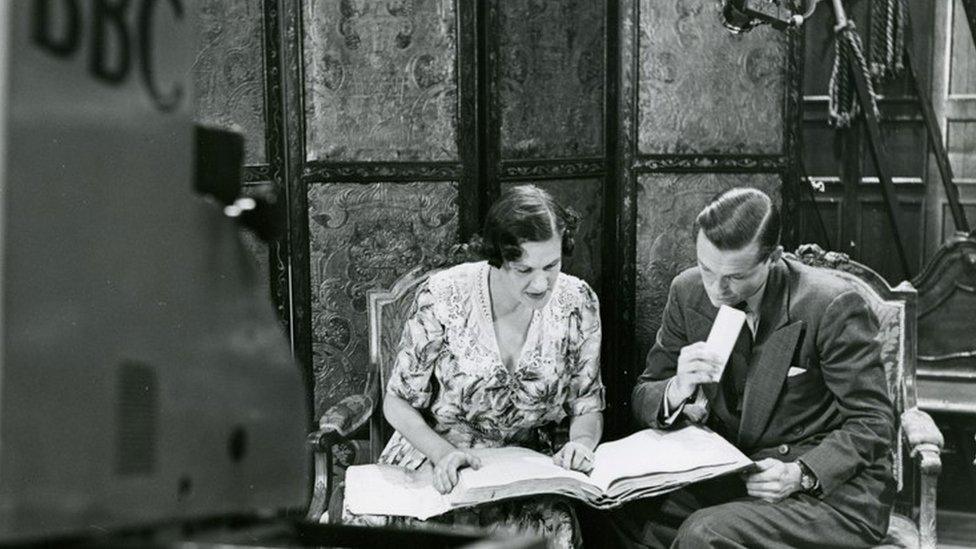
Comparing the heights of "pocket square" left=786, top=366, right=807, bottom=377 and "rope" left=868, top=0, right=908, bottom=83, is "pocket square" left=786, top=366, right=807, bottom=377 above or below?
below

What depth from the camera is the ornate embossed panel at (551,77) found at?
12.6ft

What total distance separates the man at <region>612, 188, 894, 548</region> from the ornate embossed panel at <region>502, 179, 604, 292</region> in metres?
0.85

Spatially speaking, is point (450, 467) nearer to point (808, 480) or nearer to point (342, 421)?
point (342, 421)

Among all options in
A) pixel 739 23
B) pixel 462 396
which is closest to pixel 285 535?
pixel 462 396

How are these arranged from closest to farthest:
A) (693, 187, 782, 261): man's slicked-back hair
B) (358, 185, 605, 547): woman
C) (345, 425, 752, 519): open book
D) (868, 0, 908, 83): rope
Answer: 1. (345, 425, 752, 519): open book
2. (693, 187, 782, 261): man's slicked-back hair
3. (358, 185, 605, 547): woman
4. (868, 0, 908, 83): rope

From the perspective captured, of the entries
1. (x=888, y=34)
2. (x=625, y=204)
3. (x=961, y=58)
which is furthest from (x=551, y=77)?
(x=961, y=58)

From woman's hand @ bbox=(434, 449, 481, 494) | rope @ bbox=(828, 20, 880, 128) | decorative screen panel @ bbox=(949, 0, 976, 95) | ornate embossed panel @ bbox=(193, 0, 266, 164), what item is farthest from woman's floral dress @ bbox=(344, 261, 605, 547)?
decorative screen panel @ bbox=(949, 0, 976, 95)

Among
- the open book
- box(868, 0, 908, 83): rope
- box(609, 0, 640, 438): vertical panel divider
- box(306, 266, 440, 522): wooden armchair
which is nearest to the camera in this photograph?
the open book

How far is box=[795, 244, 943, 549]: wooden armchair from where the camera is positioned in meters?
3.01

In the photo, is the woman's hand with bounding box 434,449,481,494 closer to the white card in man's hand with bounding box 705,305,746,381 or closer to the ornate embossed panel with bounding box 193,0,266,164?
the white card in man's hand with bounding box 705,305,746,381

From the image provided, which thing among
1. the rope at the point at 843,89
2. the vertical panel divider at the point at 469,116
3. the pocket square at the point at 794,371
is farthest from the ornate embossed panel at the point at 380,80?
the rope at the point at 843,89

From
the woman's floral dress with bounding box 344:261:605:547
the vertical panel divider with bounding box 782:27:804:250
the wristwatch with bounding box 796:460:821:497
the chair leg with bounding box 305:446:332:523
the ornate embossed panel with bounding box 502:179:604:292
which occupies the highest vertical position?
the vertical panel divider with bounding box 782:27:804:250

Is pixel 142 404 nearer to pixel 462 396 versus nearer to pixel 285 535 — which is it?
pixel 285 535

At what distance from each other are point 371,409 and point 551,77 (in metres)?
1.29
